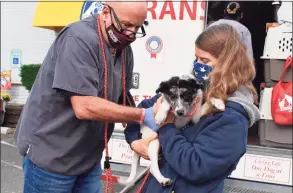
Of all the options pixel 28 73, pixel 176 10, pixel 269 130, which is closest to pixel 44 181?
pixel 176 10

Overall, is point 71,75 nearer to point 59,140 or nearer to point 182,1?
point 59,140

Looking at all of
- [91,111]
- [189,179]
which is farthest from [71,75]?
[189,179]

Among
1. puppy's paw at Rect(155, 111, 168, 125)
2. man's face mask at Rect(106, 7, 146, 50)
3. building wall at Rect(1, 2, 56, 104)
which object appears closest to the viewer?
puppy's paw at Rect(155, 111, 168, 125)

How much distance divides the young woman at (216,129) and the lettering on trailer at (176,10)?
226 centimetres

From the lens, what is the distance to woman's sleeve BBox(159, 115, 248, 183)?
1.84 m

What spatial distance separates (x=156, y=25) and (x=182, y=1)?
1.28 ft

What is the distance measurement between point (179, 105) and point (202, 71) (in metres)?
0.22

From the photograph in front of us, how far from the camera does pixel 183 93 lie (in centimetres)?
211

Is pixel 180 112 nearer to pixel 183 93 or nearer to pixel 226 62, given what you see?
pixel 183 93

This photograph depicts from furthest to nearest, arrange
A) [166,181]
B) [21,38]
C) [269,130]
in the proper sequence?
[21,38] < [269,130] < [166,181]

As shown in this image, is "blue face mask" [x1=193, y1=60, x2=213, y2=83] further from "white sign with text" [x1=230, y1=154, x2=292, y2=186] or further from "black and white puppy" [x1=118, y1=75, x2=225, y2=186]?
"white sign with text" [x1=230, y1=154, x2=292, y2=186]

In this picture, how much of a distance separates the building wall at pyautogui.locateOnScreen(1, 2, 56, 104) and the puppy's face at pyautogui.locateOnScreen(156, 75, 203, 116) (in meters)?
10.0

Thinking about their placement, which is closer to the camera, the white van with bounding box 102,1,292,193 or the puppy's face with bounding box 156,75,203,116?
the puppy's face with bounding box 156,75,203,116

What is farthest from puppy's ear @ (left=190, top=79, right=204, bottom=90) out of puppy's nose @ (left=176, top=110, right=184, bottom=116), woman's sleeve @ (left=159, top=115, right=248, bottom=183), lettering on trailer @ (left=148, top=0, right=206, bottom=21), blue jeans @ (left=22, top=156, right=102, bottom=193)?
lettering on trailer @ (left=148, top=0, right=206, bottom=21)
